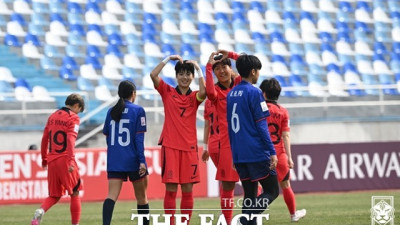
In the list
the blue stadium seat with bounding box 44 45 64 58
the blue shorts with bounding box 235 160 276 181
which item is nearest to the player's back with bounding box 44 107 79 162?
the blue shorts with bounding box 235 160 276 181

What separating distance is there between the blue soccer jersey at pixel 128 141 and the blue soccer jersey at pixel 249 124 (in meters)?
1.38

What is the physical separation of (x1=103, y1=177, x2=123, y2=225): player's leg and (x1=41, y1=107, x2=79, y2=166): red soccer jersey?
1453 mm

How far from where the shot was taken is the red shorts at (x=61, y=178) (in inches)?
476

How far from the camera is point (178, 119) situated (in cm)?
1084

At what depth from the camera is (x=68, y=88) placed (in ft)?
76.6

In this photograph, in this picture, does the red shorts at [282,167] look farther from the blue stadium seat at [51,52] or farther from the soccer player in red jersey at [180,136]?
the blue stadium seat at [51,52]

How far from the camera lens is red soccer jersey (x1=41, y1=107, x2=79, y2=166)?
12031 mm

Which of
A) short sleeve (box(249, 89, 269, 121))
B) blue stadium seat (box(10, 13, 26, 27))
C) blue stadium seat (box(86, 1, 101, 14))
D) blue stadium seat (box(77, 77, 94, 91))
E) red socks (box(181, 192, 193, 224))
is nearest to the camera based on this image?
short sleeve (box(249, 89, 269, 121))

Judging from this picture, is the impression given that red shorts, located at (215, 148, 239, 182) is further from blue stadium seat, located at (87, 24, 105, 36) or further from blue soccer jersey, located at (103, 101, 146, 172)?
blue stadium seat, located at (87, 24, 105, 36)

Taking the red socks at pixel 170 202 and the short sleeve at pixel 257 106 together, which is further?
the red socks at pixel 170 202

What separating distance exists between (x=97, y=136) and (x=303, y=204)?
19.9 feet

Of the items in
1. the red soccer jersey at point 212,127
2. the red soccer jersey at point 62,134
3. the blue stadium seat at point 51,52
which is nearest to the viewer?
the red soccer jersey at point 212,127

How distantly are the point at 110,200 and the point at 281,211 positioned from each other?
202 inches

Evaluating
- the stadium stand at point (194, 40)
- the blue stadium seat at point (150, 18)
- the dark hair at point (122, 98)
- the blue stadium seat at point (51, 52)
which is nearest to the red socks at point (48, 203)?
the dark hair at point (122, 98)
